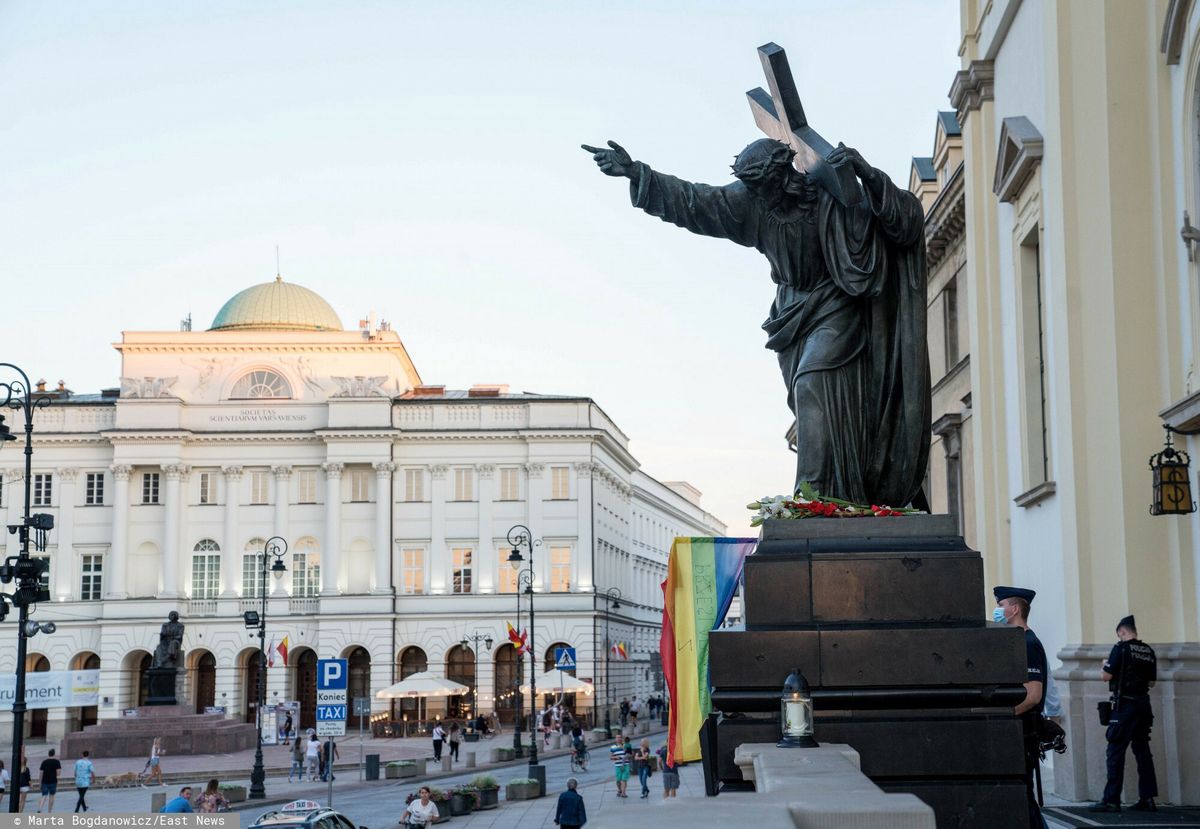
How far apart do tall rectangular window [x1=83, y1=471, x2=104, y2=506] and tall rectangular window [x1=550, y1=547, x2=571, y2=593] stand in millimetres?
22037

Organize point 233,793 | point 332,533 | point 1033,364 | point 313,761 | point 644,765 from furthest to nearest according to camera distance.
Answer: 1. point 332,533
2. point 313,761
3. point 644,765
4. point 233,793
5. point 1033,364

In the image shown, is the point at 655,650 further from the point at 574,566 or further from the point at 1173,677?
the point at 1173,677

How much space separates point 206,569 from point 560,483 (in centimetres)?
1751

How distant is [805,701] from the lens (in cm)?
606

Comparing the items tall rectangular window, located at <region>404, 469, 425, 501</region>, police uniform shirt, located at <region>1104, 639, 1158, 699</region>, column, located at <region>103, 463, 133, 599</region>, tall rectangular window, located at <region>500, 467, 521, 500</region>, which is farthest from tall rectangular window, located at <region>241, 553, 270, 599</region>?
police uniform shirt, located at <region>1104, 639, 1158, 699</region>

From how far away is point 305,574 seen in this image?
234 feet

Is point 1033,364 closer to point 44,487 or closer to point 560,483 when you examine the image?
point 560,483

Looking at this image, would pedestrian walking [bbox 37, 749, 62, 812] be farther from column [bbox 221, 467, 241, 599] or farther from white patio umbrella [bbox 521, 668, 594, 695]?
column [bbox 221, 467, 241, 599]

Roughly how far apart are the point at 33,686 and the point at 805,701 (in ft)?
78.0

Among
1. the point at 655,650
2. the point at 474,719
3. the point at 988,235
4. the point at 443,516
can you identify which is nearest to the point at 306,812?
the point at 988,235

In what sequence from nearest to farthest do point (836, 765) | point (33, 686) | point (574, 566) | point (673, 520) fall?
point (836, 765), point (33, 686), point (574, 566), point (673, 520)

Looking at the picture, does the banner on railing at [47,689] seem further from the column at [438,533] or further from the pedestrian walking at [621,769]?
the column at [438,533]

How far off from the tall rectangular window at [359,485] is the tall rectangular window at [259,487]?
4102 millimetres

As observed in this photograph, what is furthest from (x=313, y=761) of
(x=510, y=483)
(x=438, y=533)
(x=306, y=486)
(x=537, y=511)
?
(x=306, y=486)
